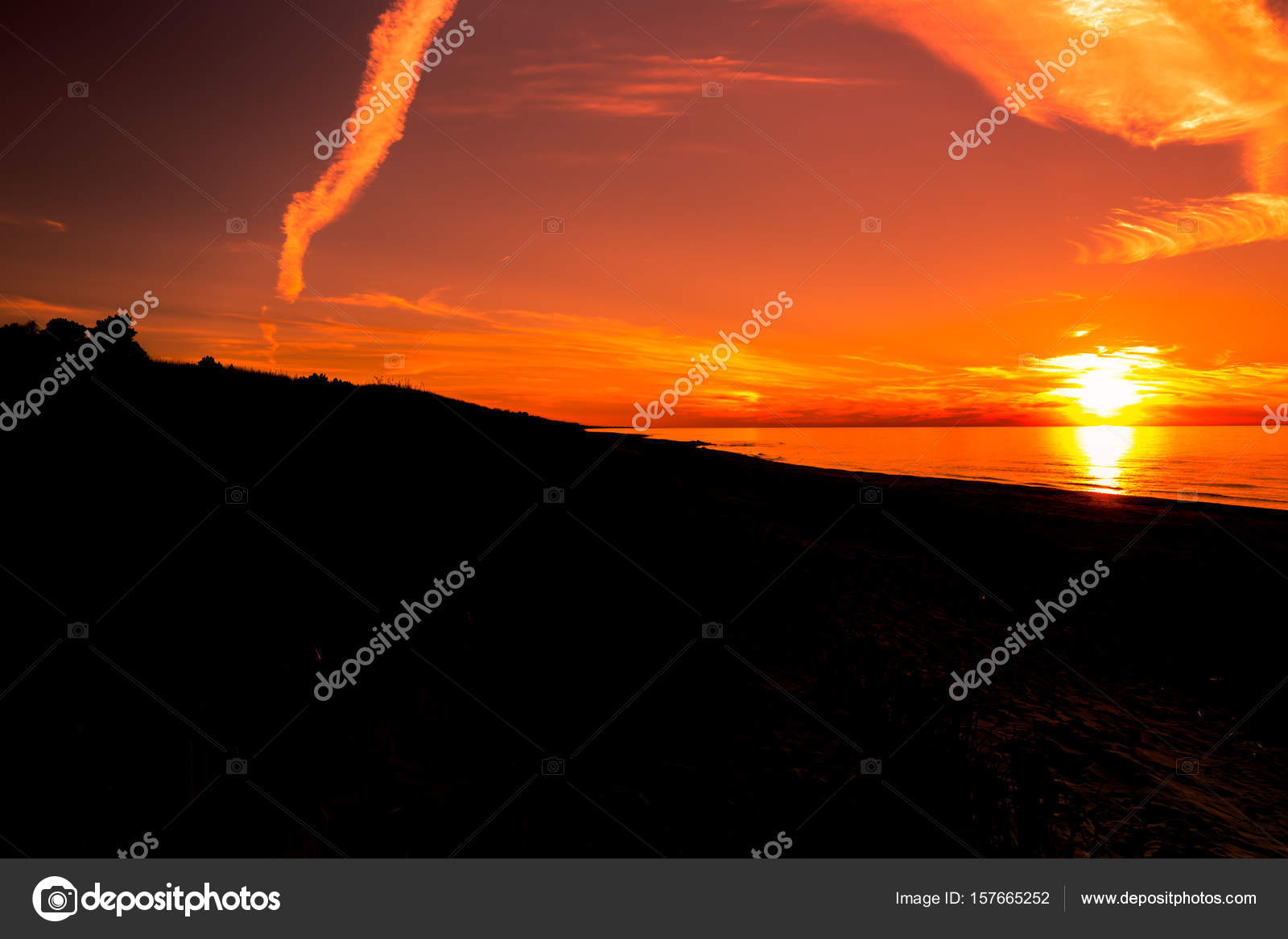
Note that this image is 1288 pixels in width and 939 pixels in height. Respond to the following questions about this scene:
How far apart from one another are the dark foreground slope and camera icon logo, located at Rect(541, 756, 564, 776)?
8cm

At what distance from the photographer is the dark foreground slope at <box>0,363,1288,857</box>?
18.7 feet

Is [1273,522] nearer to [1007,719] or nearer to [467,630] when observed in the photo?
[1007,719]

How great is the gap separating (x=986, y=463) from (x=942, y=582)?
161 ft

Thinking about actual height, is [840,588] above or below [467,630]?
above

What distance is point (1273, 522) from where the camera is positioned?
26.3 m

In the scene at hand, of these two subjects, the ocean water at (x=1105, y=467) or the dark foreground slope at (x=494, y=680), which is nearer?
the dark foreground slope at (x=494, y=680)

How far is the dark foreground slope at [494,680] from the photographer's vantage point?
5715 mm
